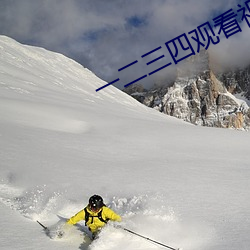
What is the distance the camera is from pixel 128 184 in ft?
26.6

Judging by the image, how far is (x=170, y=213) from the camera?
6.33 meters

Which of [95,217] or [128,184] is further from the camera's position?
[128,184]

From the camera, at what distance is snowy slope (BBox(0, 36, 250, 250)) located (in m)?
5.56

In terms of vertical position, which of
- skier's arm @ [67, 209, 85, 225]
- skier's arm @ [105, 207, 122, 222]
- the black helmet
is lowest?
skier's arm @ [105, 207, 122, 222]

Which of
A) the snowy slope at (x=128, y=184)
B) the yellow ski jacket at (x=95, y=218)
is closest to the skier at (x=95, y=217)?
the yellow ski jacket at (x=95, y=218)

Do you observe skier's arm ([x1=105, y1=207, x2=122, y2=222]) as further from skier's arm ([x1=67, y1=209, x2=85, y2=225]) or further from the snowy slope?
skier's arm ([x1=67, y1=209, x2=85, y2=225])

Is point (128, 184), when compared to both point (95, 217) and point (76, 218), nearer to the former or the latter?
point (95, 217)

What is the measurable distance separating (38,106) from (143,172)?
11.7 metres

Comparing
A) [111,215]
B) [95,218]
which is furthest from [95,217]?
[111,215]

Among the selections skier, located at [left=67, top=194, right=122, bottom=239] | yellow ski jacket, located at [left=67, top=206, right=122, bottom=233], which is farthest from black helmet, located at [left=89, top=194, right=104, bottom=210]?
yellow ski jacket, located at [left=67, top=206, right=122, bottom=233]

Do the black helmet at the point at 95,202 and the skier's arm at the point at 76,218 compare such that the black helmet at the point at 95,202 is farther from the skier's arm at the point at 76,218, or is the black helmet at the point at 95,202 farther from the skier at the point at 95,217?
the skier's arm at the point at 76,218

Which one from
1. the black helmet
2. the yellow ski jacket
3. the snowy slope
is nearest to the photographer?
the snowy slope

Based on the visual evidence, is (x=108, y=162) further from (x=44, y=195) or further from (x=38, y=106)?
(x=38, y=106)

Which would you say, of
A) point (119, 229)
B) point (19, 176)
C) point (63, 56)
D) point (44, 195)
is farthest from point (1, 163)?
point (63, 56)
